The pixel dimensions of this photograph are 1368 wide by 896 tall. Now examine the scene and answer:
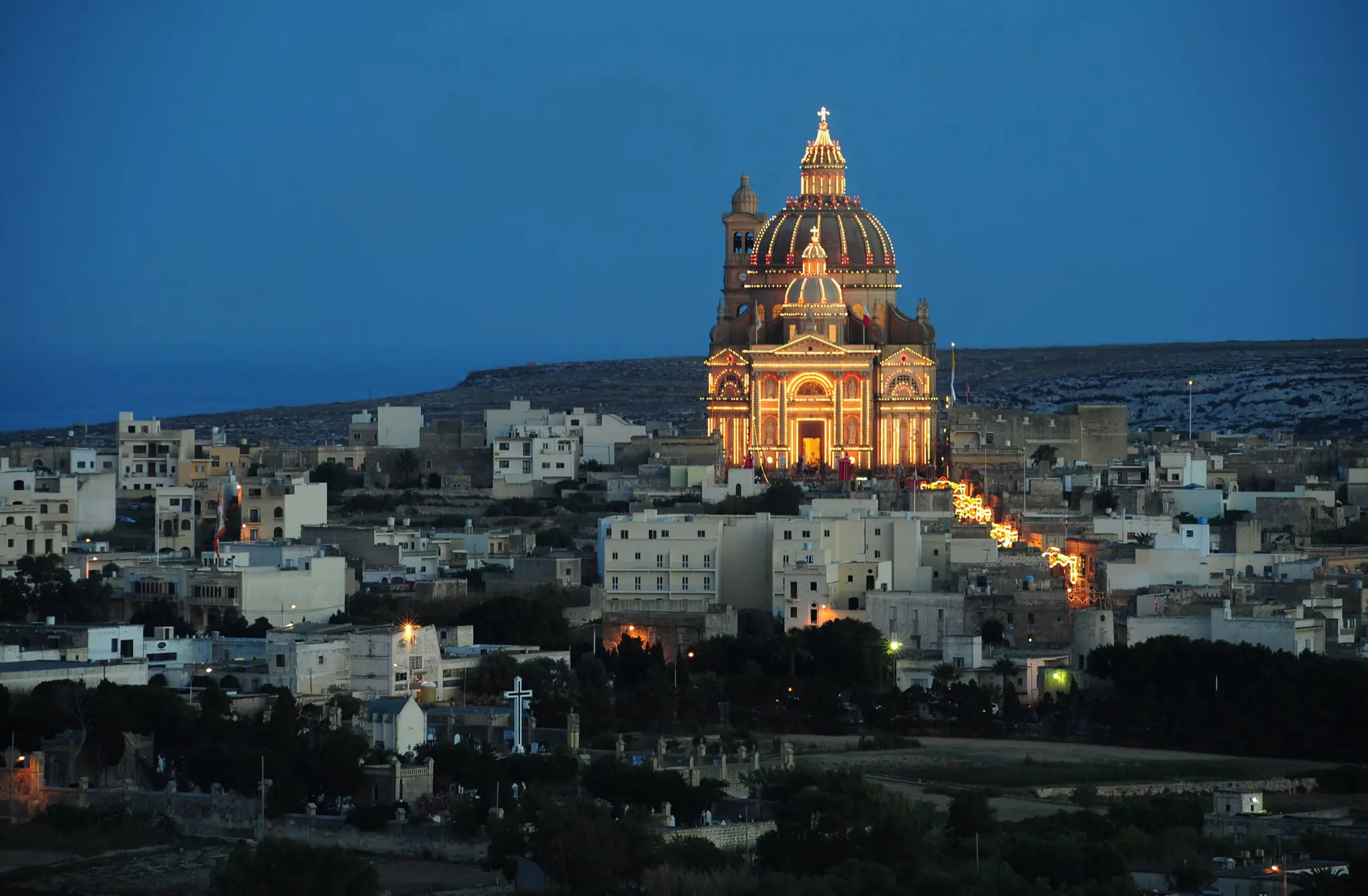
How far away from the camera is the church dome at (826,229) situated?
115375 millimetres

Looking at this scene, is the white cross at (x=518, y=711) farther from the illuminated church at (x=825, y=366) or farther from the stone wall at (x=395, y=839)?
the illuminated church at (x=825, y=366)

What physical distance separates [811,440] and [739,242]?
12005mm

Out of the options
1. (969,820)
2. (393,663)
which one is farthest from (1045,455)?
(969,820)

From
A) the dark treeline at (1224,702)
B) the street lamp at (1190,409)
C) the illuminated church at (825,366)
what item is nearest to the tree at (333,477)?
the illuminated church at (825,366)

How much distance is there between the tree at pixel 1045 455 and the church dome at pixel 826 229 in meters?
7.17

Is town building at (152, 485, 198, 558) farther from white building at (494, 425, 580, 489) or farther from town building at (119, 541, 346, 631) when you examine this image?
white building at (494, 425, 580, 489)

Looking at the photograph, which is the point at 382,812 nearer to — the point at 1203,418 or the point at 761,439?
the point at 761,439

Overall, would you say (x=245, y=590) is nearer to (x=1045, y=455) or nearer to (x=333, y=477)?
(x=333, y=477)

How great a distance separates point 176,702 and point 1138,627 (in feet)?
68.1

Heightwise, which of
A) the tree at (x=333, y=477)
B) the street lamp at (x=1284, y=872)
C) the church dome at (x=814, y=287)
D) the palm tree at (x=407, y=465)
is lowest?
the street lamp at (x=1284, y=872)

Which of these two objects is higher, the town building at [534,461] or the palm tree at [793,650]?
the town building at [534,461]

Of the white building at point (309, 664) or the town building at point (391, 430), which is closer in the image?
the white building at point (309, 664)

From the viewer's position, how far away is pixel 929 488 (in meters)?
99.8

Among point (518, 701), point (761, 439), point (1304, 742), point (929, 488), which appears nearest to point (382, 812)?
point (518, 701)
